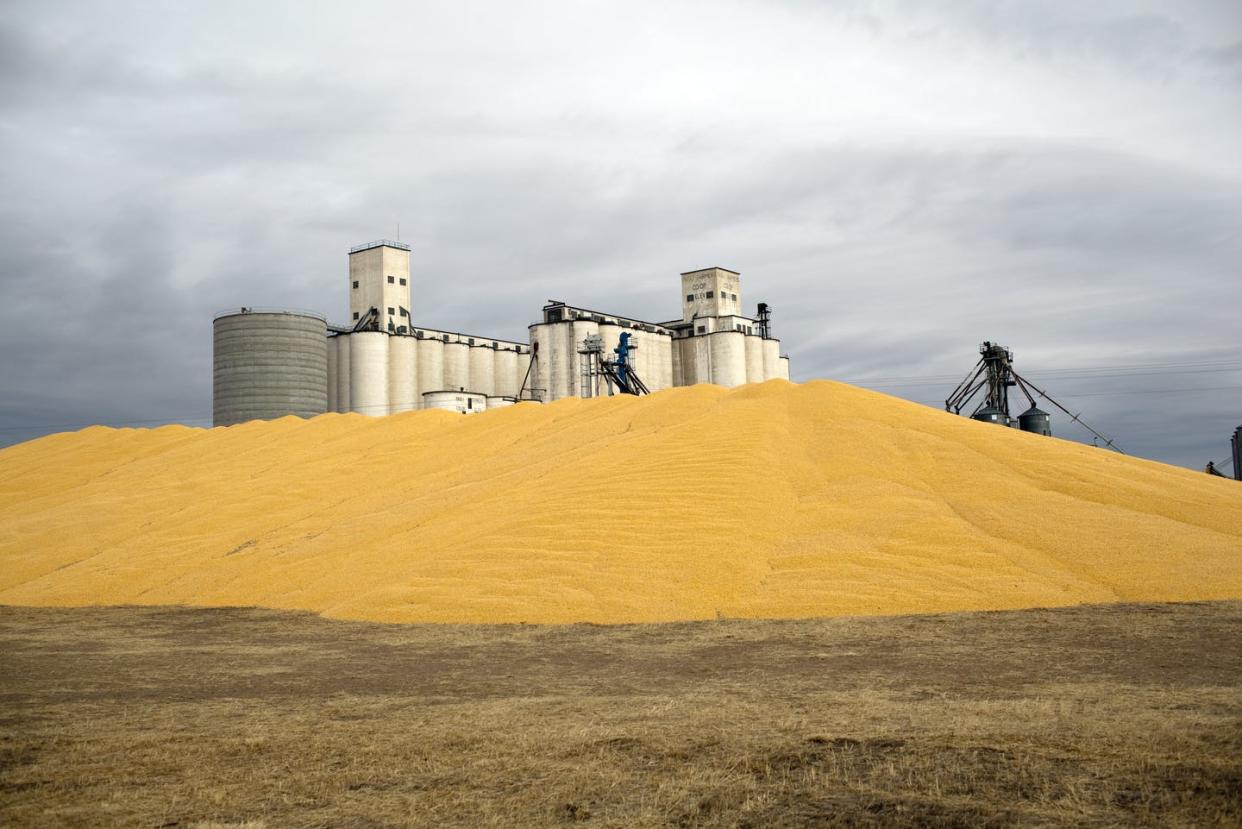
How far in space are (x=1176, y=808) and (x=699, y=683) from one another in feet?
16.2

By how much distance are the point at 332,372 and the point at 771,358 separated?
31932 mm

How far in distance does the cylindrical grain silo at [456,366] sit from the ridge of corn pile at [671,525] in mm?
39075

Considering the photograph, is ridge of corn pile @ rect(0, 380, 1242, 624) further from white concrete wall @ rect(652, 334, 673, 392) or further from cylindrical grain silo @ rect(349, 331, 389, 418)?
white concrete wall @ rect(652, 334, 673, 392)

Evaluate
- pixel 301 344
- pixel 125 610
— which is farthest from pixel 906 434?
pixel 301 344

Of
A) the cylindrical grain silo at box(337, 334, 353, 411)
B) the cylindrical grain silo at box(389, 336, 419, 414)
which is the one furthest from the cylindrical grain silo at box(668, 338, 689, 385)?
the cylindrical grain silo at box(337, 334, 353, 411)

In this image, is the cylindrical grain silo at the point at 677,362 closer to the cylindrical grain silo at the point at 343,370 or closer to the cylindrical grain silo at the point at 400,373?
the cylindrical grain silo at the point at 400,373

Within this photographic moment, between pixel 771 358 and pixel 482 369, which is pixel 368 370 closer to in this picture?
pixel 482 369

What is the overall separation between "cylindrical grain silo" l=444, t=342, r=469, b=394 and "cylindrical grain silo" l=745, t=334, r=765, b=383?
20.0 m

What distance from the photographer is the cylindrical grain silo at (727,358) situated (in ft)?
228

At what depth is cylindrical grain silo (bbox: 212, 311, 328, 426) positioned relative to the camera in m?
56.4

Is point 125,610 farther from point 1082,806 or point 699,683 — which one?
point 1082,806

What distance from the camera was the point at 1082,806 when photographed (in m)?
5.47

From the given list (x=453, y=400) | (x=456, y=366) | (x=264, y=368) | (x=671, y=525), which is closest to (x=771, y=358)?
(x=456, y=366)

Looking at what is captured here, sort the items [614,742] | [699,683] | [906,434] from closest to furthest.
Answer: [614,742], [699,683], [906,434]
